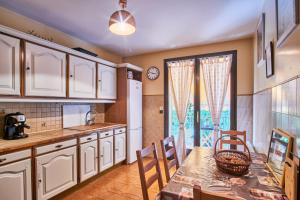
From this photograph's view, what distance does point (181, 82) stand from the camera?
344 cm

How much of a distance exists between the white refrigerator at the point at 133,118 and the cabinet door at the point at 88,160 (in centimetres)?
86

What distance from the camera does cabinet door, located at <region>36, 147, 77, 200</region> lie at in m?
1.87

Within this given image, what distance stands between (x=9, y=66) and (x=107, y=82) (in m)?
1.57

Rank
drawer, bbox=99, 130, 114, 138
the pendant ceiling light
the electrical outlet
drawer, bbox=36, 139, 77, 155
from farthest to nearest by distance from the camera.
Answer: the electrical outlet, drawer, bbox=99, 130, 114, 138, drawer, bbox=36, 139, 77, 155, the pendant ceiling light

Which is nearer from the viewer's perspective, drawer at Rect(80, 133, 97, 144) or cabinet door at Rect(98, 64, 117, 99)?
drawer at Rect(80, 133, 97, 144)

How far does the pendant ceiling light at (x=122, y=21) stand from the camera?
150 cm

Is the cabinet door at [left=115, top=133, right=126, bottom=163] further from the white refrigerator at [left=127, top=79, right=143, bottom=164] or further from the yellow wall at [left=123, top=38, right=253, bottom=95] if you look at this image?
the yellow wall at [left=123, top=38, right=253, bottom=95]

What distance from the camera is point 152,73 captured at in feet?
12.4

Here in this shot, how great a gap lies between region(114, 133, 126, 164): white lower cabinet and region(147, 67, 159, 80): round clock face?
1440mm

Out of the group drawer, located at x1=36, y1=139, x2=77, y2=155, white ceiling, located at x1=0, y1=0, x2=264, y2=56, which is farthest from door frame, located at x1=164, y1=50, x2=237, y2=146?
drawer, located at x1=36, y1=139, x2=77, y2=155

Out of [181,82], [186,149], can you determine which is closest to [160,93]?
[181,82]

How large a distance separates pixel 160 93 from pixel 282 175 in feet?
9.24

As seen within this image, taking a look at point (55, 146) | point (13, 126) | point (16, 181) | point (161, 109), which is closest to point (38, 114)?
point (13, 126)

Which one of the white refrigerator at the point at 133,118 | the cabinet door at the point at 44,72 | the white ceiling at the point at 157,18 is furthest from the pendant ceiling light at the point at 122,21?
the white refrigerator at the point at 133,118
